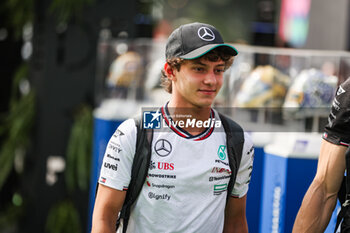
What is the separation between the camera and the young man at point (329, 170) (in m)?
2.43

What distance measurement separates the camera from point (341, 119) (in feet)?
7.98

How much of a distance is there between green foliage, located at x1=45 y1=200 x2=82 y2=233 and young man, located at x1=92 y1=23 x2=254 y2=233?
4120mm

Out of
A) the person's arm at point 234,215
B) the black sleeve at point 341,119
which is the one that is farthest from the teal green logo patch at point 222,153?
the black sleeve at point 341,119

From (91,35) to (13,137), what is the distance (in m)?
1.43

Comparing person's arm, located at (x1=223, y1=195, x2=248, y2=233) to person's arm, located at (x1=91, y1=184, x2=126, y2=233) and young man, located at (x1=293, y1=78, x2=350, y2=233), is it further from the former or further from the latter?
person's arm, located at (x1=91, y1=184, x2=126, y2=233)

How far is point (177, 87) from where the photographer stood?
2436 mm

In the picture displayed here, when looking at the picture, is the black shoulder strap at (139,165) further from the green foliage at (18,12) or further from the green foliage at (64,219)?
the green foliage at (18,12)

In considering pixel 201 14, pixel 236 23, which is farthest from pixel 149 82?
pixel 236 23

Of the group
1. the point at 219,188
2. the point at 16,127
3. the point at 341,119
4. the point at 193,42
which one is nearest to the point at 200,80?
the point at 193,42

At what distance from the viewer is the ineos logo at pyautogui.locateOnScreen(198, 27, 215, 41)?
2.35 meters

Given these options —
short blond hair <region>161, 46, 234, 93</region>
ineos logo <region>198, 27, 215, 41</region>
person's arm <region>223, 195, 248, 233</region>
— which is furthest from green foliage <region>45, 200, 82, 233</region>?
ineos logo <region>198, 27, 215, 41</region>

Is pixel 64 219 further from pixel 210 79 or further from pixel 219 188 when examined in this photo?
pixel 210 79

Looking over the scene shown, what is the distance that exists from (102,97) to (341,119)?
3.55m

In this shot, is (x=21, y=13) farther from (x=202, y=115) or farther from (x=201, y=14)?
(x=202, y=115)
